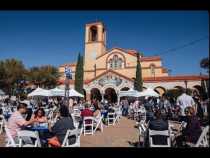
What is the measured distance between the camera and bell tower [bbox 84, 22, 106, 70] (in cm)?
5037

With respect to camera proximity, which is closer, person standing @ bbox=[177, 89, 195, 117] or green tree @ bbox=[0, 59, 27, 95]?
person standing @ bbox=[177, 89, 195, 117]

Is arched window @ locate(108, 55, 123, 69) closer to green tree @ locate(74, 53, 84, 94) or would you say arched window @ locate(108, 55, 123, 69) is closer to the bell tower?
the bell tower

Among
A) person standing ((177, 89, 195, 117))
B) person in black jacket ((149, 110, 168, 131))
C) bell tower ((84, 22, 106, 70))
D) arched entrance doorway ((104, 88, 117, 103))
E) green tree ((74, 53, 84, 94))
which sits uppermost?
bell tower ((84, 22, 106, 70))

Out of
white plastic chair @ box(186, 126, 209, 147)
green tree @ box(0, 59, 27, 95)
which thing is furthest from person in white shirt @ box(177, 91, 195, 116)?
green tree @ box(0, 59, 27, 95)

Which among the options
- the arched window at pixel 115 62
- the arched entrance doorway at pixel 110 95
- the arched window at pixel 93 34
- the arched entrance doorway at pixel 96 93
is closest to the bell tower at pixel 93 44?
the arched window at pixel 93 34

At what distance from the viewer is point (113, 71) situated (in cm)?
4147

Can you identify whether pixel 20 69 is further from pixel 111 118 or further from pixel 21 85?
pixel 111 118

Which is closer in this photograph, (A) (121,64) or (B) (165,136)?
(B) (165,136)

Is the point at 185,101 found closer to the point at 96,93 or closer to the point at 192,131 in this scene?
the point at 192,131

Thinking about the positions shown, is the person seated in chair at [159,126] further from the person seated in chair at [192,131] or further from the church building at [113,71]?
the church building at [113,71]

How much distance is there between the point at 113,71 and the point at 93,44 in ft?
37.8

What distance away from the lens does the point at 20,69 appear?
3647cm
